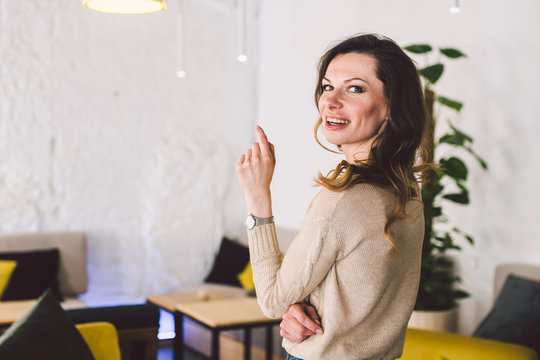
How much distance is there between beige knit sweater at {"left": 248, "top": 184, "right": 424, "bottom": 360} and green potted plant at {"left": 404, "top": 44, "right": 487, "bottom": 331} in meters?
1.80

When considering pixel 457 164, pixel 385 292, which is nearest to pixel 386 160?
pixel 385 292

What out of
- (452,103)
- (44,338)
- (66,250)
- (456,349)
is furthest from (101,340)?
(66,250)

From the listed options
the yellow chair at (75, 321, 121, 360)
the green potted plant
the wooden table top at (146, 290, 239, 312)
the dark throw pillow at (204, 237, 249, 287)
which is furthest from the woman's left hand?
the dark throw pillow at (204, 237, 249, 287)

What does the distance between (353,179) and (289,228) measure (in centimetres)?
376

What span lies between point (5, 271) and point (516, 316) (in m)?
3.20

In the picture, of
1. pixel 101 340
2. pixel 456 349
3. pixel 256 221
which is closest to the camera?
pixel 256 221

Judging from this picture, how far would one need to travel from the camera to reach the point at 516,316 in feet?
8.50

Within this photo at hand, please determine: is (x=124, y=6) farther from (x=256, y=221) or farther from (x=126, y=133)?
(x=126, y=133)

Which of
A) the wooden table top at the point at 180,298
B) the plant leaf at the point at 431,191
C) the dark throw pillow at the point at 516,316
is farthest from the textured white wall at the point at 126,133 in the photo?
the dark throw pillow at the point at 516,316

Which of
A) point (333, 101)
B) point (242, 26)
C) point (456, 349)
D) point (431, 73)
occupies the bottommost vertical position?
point (456, 349)

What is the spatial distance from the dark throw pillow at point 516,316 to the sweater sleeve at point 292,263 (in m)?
1.79

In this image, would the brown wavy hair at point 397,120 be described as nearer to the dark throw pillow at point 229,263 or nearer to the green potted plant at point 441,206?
the green potted plant at point 441,206

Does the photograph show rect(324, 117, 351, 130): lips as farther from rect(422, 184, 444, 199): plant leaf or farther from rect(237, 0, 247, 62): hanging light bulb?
rect(422, 184, 444, 199): plant leaf

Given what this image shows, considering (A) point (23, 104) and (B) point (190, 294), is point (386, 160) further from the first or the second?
(A) point (23, 104)
